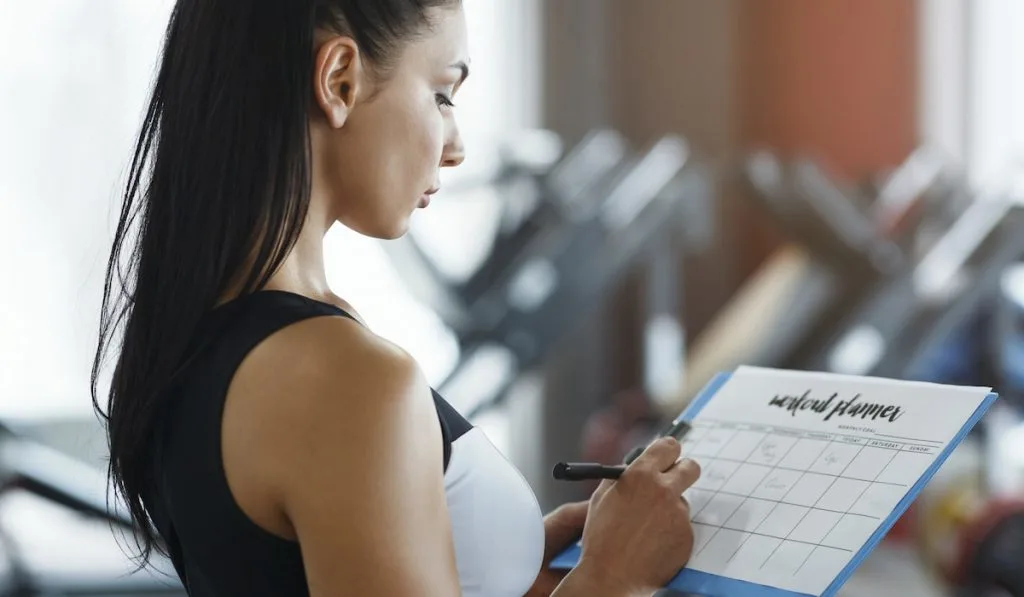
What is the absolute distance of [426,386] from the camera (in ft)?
2.68

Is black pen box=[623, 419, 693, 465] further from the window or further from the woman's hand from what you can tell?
the window

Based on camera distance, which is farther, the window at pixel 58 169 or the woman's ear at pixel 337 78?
the window at pixel 58 169

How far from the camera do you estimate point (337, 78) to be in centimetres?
88

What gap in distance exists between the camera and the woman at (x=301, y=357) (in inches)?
30.9

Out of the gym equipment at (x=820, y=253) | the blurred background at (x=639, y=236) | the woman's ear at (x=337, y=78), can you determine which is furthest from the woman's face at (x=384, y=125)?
the gym equipment at (x=820, y=253)

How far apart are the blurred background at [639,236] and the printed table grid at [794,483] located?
1826mm

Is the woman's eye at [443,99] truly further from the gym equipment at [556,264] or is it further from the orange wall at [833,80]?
the orange wall at [833,80]

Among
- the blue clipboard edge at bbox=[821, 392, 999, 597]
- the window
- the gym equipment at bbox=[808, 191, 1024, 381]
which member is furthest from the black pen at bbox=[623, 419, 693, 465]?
the window

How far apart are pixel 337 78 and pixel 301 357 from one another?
212 millimetres

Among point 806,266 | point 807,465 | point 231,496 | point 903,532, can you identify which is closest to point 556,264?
point 806,266

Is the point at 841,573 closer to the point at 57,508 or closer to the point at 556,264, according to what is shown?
the point at 57,508

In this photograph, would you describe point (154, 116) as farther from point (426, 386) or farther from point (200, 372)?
point (426, 386)

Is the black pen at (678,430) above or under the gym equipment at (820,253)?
under

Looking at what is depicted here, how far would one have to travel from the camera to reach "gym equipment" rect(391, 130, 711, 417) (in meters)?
3.77
